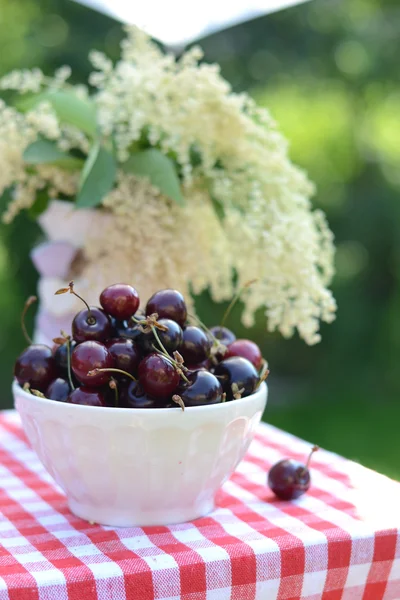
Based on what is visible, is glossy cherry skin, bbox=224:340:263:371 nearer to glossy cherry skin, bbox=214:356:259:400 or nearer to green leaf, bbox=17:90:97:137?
glossy cherry skin, bbox=214:356:259:400

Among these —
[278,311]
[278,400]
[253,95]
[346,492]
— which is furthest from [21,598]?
[253,95]

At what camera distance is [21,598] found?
25.1 inches

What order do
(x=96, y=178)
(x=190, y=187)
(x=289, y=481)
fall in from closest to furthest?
(x=289, y=481) < (x=96, y=178) < (x=190, y=187)

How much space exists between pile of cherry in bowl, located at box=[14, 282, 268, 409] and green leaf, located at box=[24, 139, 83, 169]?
0.42 metres

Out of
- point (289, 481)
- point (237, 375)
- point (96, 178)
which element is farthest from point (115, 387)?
point (96, 178)

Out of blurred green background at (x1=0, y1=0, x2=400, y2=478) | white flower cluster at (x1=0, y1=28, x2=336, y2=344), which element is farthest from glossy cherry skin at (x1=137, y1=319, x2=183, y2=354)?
blurred green background at (x1=0, y1=0, x2=400, y2=478)

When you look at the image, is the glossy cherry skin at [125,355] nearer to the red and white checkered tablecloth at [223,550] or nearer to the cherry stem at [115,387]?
the cherry stem at [115,387]

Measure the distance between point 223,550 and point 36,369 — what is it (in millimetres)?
265

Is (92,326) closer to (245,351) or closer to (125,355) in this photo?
(125,355)

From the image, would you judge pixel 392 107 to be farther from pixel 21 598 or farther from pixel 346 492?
pixel 21 598

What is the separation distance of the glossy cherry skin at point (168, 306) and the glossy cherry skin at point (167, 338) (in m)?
0.02

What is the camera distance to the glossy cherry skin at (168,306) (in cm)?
78

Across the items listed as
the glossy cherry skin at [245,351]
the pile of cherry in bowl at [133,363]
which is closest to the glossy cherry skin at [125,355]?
the pile of cherry in bowl at [133,363]

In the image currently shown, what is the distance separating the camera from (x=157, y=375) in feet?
2.34
